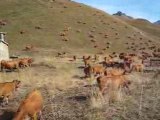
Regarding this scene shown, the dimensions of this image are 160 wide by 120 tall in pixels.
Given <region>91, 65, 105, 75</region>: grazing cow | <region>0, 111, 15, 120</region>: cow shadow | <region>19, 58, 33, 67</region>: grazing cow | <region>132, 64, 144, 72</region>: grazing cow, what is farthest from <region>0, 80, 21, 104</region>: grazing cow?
<region>19, 58, 33, 67</region>: grazing cow

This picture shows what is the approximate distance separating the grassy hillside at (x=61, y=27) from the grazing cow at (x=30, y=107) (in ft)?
110

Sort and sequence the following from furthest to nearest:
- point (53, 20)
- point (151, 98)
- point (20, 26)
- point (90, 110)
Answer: point (53, 20)
point (20, 26)
point (151, 98)
point (90, 110)

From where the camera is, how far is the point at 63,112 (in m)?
15.3

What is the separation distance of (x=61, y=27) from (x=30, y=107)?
149 ft

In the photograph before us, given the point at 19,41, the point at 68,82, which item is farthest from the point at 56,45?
the point at 68,82

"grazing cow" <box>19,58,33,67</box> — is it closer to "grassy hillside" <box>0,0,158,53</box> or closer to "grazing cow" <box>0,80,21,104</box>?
"grazing cow" <box>0,80,21,104</box>

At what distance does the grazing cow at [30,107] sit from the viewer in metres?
13.4

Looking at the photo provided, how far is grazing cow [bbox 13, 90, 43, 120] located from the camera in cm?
1337

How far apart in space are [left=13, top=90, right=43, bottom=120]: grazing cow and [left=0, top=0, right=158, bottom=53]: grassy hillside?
3357 cm

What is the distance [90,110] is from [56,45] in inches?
1466

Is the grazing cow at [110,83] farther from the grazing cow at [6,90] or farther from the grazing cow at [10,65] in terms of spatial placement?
the grazing cow at [10,65]

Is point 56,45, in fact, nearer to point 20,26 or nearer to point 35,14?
point 20,26

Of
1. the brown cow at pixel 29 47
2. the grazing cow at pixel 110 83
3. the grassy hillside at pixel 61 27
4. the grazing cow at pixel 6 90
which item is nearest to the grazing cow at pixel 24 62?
the grazing cow at pixel 6 90

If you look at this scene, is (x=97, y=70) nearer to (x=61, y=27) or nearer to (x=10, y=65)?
(x=10, y=65)
